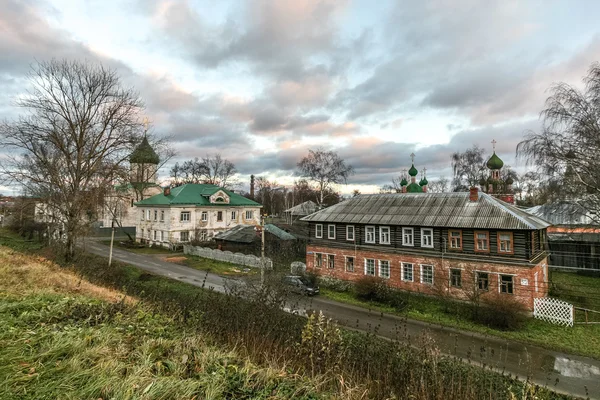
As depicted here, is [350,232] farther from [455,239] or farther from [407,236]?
[455,239]

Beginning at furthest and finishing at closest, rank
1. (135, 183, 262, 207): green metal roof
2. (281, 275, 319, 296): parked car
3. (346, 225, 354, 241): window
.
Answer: (135, 183, 262, 207): green metal roof < (346, 225, 354, 241): window < (281, 275, 319, 296): parked car

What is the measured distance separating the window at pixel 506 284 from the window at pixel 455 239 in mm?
2708

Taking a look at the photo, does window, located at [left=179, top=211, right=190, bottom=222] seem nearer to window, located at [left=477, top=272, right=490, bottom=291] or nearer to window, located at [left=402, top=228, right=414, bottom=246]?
window, located at [left=402, top=228, right=414, bottom=246]

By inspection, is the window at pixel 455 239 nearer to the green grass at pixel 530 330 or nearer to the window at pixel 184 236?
the green grass at pixel 530 330

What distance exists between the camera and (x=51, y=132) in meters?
19.2

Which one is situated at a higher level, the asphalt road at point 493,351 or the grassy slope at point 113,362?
the grassy slope at point 113,362

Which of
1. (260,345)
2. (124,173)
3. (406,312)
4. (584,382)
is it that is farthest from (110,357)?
(124,173)

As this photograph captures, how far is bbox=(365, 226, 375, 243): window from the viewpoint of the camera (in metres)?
22.8

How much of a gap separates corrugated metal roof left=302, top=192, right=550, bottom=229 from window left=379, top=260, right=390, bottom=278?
9.15 ft

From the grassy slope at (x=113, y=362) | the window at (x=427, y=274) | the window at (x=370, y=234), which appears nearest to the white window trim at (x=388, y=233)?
the window at (x=370, y=234)

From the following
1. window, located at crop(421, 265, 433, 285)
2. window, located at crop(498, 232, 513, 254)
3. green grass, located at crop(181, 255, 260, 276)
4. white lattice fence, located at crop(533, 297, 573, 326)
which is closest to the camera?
white lattice fence, located at crop(533, 297, 573, 326)

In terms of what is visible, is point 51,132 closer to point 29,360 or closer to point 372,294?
point 29,360

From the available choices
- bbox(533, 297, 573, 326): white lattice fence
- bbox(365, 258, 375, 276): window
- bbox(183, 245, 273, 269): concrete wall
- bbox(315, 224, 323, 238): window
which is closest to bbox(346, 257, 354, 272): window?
bbox(365, 258, 375, 276): window

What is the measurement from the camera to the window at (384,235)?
22000 mm
